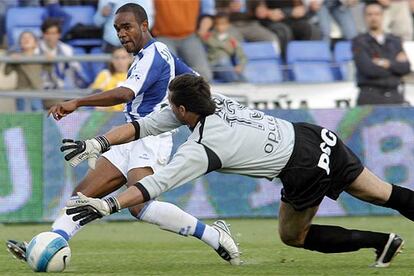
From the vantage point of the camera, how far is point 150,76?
9.77m

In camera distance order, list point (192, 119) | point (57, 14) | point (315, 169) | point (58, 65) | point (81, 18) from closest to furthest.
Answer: point (192, 119) → point (315, 169) → point (58, 65) → point (57, 14) → point (81, 18)

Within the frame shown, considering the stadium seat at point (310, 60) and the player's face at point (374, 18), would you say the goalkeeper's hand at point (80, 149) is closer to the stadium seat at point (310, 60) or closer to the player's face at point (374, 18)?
the player's face at point (374, 18)

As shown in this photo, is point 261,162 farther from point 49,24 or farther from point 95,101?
Answer: point 49,24

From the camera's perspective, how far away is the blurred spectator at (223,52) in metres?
18.7

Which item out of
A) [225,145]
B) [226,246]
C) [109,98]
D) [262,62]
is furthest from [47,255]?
[262,62]

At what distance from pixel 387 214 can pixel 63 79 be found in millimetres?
5199

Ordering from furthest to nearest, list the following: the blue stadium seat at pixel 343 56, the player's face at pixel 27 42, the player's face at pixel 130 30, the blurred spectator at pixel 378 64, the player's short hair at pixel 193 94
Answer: the blue stadium seat at pixel 343 56 → the player's face at pixel 27 42 → the blurred spectator at pixel 378 64 → the player's face at pixel 130 30 → the player's short hair at pixel 193 94

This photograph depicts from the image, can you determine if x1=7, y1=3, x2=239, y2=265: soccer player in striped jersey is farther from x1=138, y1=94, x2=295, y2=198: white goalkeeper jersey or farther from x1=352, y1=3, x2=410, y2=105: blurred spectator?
x1=352, y1=3, x2=410, y2=105: blurred spectator

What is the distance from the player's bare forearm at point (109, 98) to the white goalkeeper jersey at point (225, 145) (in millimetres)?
381

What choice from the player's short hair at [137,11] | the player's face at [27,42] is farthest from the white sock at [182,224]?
the player's face at [27,42]

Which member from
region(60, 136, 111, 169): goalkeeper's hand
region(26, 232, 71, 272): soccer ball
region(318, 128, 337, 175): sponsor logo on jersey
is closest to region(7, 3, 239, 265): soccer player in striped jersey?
region(26, 232, 71, 272): soccer ball

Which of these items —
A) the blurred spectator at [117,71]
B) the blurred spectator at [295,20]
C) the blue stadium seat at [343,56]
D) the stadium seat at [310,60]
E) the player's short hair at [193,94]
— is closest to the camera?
the player's short hair at [193,94]

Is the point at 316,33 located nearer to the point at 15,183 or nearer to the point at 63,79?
the point at 63,79

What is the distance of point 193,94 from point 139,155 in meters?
1.55
